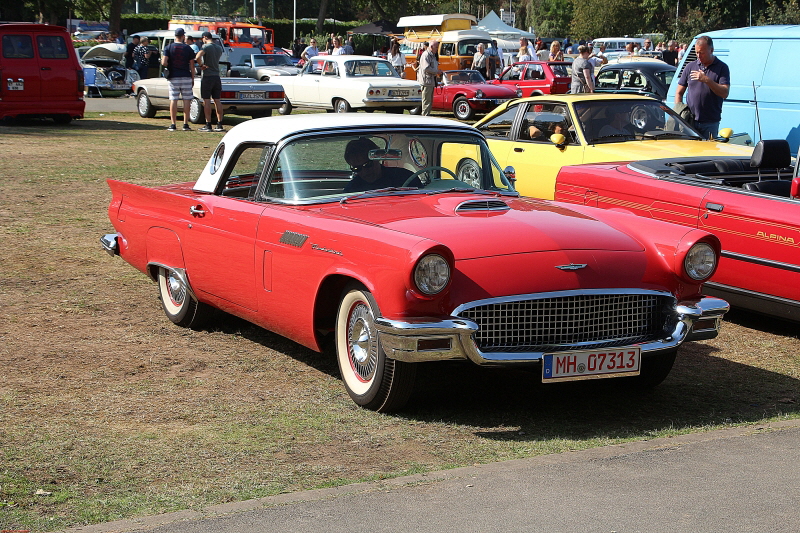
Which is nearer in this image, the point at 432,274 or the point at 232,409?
the point at 432,274

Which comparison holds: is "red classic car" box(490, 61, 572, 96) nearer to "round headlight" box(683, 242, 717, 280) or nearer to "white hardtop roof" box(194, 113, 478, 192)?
"white hardtop roof" box(194, 113, 478, 192)

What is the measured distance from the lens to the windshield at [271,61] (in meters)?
29.2

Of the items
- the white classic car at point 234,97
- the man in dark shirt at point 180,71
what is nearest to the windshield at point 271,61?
the white classic car at point 234,97

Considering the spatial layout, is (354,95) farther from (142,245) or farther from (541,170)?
(142,245)

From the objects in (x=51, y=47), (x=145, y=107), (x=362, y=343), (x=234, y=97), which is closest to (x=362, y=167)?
(x=362, y=343)

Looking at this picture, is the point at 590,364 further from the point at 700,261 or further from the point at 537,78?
the point at 537,78

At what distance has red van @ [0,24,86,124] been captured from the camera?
778 inches

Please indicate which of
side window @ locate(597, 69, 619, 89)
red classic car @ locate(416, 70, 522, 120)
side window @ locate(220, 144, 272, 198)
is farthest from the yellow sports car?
red classic car @ locate(416, 70, 522, 120)

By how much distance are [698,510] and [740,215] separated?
3673mm

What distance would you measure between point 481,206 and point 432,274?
3.27 feet

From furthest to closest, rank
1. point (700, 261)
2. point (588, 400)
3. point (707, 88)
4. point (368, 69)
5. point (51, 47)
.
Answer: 1. point (368, 69)
2. point (51, 47)
3. point (707, 88)
4. point (588, 400)
5. point (700, 261)

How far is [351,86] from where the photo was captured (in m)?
23.8

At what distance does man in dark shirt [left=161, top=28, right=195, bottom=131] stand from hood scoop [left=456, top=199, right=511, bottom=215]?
16.2 meters

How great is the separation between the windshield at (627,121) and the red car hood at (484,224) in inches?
180
